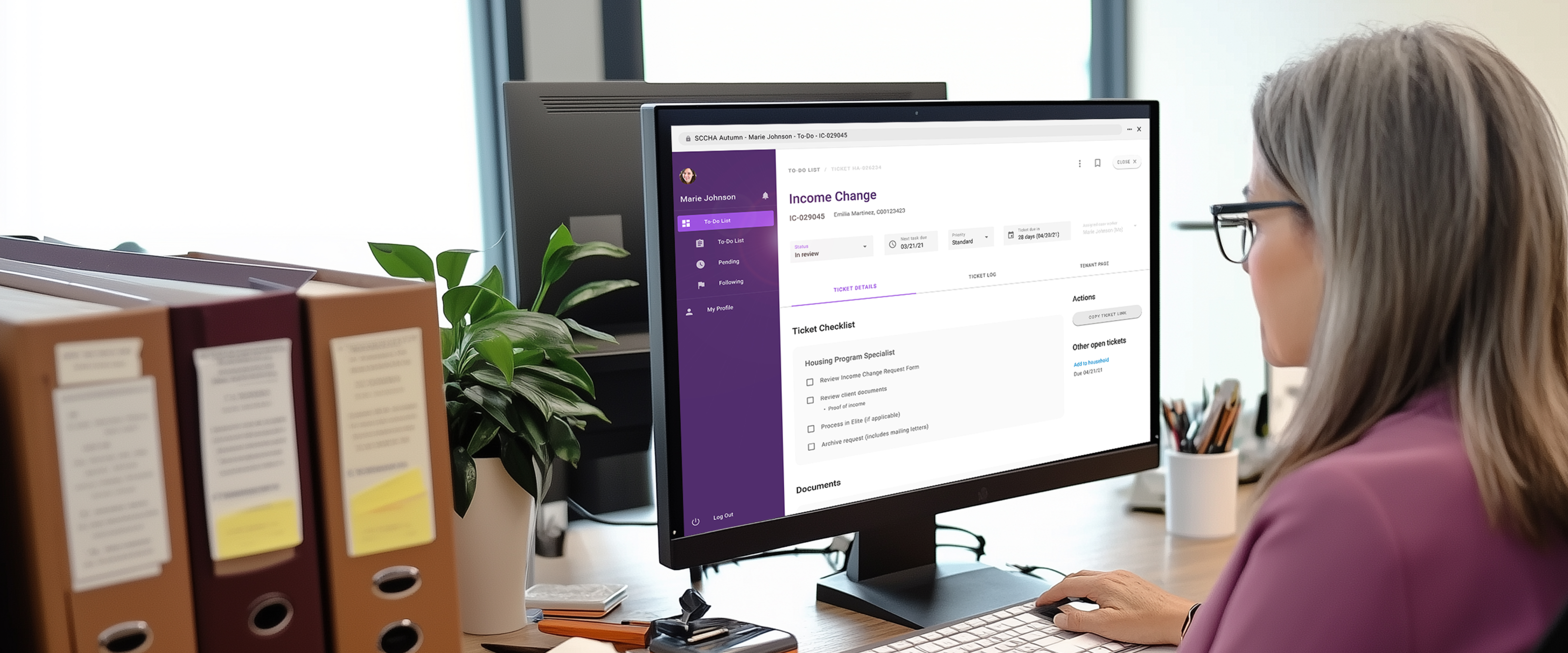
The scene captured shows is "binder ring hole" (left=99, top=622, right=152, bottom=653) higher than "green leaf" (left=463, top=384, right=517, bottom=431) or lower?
lower

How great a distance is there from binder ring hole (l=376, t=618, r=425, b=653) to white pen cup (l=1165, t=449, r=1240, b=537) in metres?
0.96

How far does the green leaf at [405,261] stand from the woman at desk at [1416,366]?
674 millimetres

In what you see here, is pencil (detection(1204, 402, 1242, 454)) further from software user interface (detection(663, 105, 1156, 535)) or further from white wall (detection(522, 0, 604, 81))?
white wall (detection(522, 0, 604, 81))

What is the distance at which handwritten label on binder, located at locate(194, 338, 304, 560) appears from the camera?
634 millimetres

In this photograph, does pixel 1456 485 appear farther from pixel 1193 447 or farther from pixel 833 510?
pixel 1193 447

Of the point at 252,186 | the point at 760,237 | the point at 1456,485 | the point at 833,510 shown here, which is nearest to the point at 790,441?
the point at 833,510

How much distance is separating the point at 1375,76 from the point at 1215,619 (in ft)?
1.20

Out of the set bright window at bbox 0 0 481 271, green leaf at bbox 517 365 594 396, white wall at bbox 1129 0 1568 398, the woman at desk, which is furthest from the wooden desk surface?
bright window at bbox 0 0 481 271

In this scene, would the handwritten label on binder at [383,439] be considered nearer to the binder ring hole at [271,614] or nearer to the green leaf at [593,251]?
the binder ring hole at [271,614]

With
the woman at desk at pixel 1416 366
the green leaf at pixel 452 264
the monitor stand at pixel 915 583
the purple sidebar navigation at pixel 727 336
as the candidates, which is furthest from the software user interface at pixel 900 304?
the woman at desk at pixel 1416 366

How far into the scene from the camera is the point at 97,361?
60 cm

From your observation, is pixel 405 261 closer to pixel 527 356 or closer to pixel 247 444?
pixel 527 356

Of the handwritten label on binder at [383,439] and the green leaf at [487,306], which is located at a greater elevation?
the green leaf at [487,306]

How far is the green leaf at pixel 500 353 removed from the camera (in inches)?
37.8
